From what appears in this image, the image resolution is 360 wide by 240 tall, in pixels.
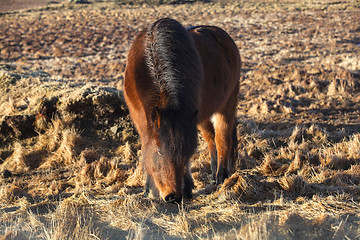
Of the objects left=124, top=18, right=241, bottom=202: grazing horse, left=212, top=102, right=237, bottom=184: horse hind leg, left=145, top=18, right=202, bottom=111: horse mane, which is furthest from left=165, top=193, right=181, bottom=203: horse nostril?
left=212, top=102, right=237, bottom=184: horse hind leg

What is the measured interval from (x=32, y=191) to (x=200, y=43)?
10.8 ft

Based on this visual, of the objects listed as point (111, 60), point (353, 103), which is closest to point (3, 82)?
point (353, 103)

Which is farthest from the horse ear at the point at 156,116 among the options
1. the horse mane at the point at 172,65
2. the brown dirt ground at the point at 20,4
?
the brown dirt ground at the point at 20,4

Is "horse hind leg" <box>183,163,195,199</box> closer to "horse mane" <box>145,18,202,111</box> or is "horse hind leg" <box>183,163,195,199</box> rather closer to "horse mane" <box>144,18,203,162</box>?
"horse mane" <box>144,18,203,162</box>

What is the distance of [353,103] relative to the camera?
7816 mm

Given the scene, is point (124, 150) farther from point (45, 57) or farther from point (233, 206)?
point (45, 57)

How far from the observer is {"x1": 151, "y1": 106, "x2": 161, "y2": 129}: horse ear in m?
2.68

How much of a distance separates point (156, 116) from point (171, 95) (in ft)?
1.03

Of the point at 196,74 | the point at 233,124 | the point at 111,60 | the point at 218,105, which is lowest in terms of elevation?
the point at 111,60

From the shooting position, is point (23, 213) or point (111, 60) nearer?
point (23, 213)

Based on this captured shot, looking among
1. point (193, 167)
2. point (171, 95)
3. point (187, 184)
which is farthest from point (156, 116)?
point (193, 167)

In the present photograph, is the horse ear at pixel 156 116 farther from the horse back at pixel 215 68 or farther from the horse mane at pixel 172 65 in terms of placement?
the horse back at pixel 215 68

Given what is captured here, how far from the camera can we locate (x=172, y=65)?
3246 mm

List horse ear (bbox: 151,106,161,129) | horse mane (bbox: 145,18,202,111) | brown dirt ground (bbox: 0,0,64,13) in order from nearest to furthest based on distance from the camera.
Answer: horse ear (bbox: 151,106,161,129) < horse mane (bbox: 145,18,202,111) < brown dirt ground (bbox: 0,0,64,13)
